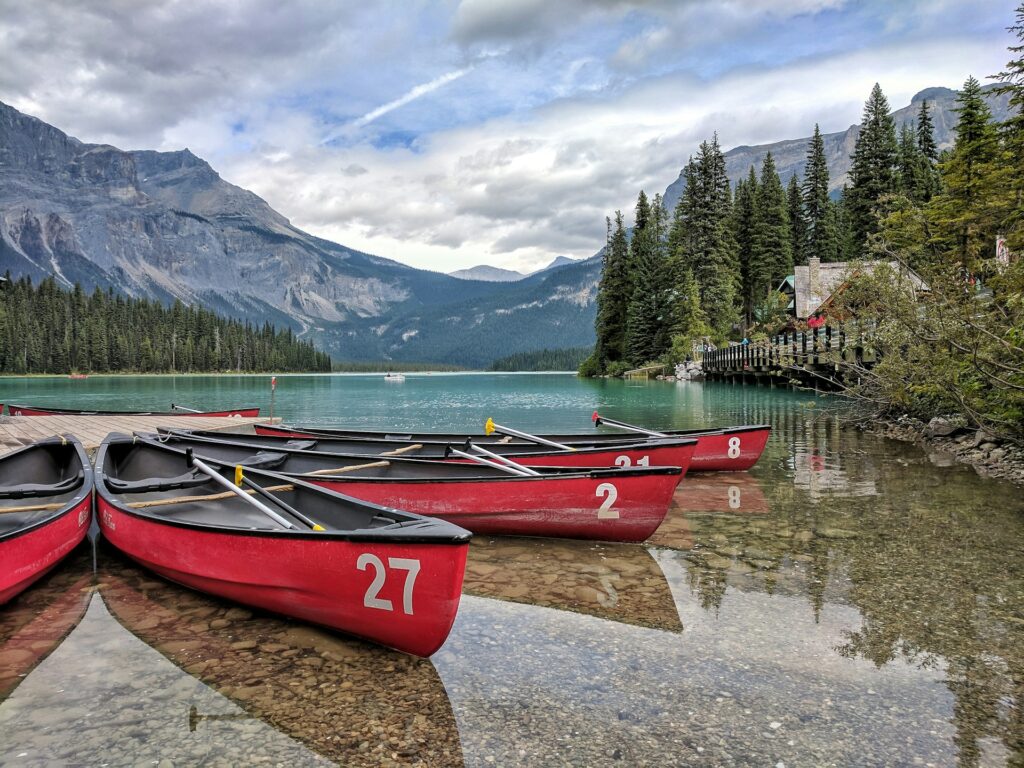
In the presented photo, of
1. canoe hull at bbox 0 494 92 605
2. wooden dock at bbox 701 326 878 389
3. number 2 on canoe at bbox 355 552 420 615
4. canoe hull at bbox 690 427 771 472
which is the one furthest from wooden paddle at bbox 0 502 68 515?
wooden dock at bbox 701 326 878 389

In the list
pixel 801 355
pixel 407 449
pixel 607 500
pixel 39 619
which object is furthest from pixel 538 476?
pixel 801 355

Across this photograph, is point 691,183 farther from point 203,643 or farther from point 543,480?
point 203,643

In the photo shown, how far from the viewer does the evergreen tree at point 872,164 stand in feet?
186

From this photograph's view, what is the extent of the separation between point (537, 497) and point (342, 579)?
3.71 metres

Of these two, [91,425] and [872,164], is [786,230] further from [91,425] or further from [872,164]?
[91,425]

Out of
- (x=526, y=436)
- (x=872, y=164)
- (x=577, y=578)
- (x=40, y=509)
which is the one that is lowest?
(x=577, y=578)

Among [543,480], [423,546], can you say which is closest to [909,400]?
[543,480]

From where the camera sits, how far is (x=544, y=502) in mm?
8445

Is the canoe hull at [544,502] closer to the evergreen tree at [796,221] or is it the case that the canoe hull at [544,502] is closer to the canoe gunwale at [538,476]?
the canoe gunwale at [538,476]

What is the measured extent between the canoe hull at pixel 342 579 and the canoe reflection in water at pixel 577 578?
1.73 m

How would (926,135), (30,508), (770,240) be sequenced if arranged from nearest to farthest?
(30,508)
(926,135)
(770,240)

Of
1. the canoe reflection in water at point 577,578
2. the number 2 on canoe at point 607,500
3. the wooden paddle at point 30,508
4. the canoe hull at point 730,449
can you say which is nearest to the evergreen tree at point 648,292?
the canoe hull at point 730,449

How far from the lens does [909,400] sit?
1769 cm

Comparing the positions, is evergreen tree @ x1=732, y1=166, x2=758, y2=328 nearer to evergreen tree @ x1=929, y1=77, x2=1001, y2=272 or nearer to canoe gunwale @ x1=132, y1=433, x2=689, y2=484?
evergreen tree @ x1=929, y1=77, x2=1001, y2=272
